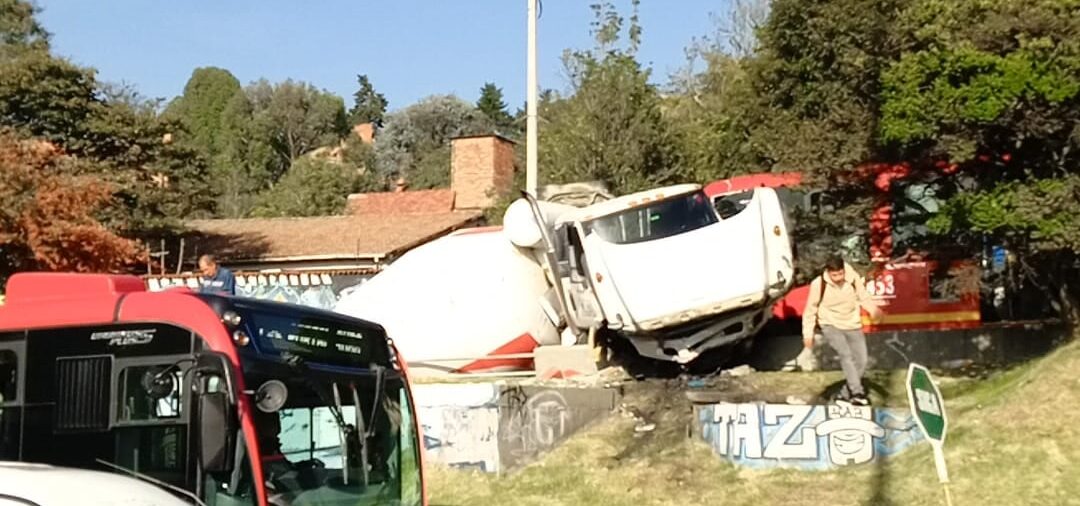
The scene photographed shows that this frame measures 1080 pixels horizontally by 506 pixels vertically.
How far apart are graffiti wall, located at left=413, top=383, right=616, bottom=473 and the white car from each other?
31.7ft

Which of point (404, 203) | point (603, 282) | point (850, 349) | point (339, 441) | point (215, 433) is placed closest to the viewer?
point (215, 433)

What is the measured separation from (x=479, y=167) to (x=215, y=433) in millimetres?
36125

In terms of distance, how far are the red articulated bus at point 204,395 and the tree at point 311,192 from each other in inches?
1881

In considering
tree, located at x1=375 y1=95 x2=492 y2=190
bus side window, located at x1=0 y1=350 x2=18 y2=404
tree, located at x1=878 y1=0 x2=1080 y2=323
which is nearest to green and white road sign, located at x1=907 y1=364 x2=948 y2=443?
tree, located at x1=878 y1=0 x2=1080 y2=323

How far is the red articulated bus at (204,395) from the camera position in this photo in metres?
6.47

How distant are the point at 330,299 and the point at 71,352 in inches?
787

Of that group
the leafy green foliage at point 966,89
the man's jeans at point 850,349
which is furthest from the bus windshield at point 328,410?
the leafy green foliage at point 966,89

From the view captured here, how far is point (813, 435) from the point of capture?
511 inches

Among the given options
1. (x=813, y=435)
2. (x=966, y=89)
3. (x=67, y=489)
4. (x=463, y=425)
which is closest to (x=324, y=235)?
(x=463, y=425)

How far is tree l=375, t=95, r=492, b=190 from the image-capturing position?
72.9m

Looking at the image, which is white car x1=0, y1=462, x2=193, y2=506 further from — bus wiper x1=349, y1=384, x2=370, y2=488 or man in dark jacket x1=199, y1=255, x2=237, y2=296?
man in dark jacket x1=199, y1=255, x2=237, y2=296

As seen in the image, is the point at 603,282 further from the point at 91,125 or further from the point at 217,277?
the point at 91,125

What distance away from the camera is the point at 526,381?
51.1 feet

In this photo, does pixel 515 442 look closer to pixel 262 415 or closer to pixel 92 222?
pixel 262 415
